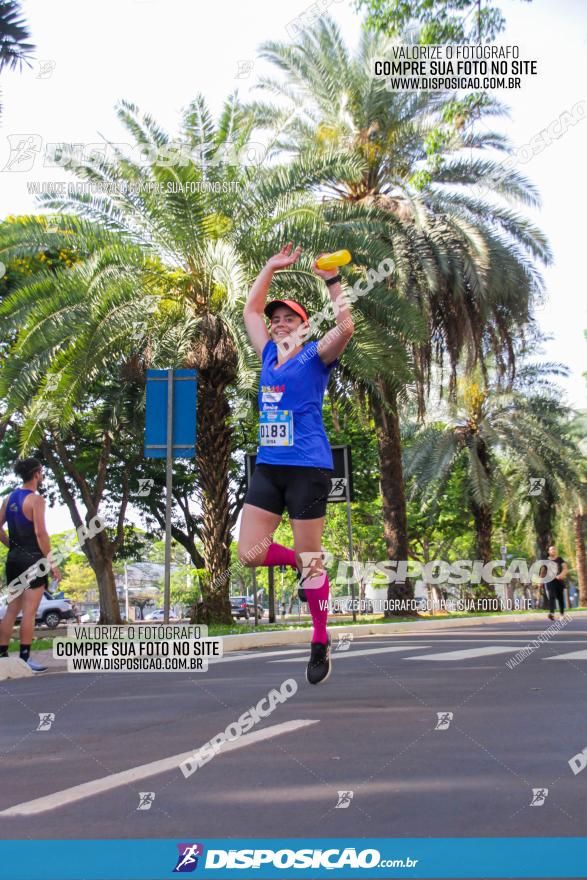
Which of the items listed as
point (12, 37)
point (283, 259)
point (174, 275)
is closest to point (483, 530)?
point (174, 275)

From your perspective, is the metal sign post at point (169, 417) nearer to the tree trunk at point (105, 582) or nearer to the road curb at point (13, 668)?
the road curb at point (13, 668)

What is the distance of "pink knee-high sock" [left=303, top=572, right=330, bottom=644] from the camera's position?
538 cm

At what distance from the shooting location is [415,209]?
2164 centimetres

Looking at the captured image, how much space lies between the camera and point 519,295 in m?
22.8

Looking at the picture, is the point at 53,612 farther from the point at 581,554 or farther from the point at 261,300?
the point at 261,300

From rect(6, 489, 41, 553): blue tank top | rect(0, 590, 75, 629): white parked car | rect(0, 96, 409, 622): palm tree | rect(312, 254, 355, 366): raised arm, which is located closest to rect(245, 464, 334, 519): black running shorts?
rect(312, 254, 355, 366): raised arm

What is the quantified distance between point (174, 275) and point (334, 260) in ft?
42.5

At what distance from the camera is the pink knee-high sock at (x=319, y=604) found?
5.38 m

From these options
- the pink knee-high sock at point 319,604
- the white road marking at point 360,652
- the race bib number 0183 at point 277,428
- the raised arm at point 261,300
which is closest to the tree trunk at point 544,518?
the white road marking at point 360,652

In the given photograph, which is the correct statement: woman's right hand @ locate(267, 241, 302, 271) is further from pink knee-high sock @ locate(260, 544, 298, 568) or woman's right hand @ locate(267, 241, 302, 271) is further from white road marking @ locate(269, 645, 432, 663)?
white road marking @ locate(269, 645, 432, 663)

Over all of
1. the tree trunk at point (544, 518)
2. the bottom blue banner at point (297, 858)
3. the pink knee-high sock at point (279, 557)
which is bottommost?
the bottom blue banner at point (297, 858)

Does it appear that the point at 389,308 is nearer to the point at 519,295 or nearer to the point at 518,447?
the point at 519,295

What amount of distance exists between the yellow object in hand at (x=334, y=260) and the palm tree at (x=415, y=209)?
51.3ft

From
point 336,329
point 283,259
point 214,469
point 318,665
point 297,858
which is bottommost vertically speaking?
point 297,858
